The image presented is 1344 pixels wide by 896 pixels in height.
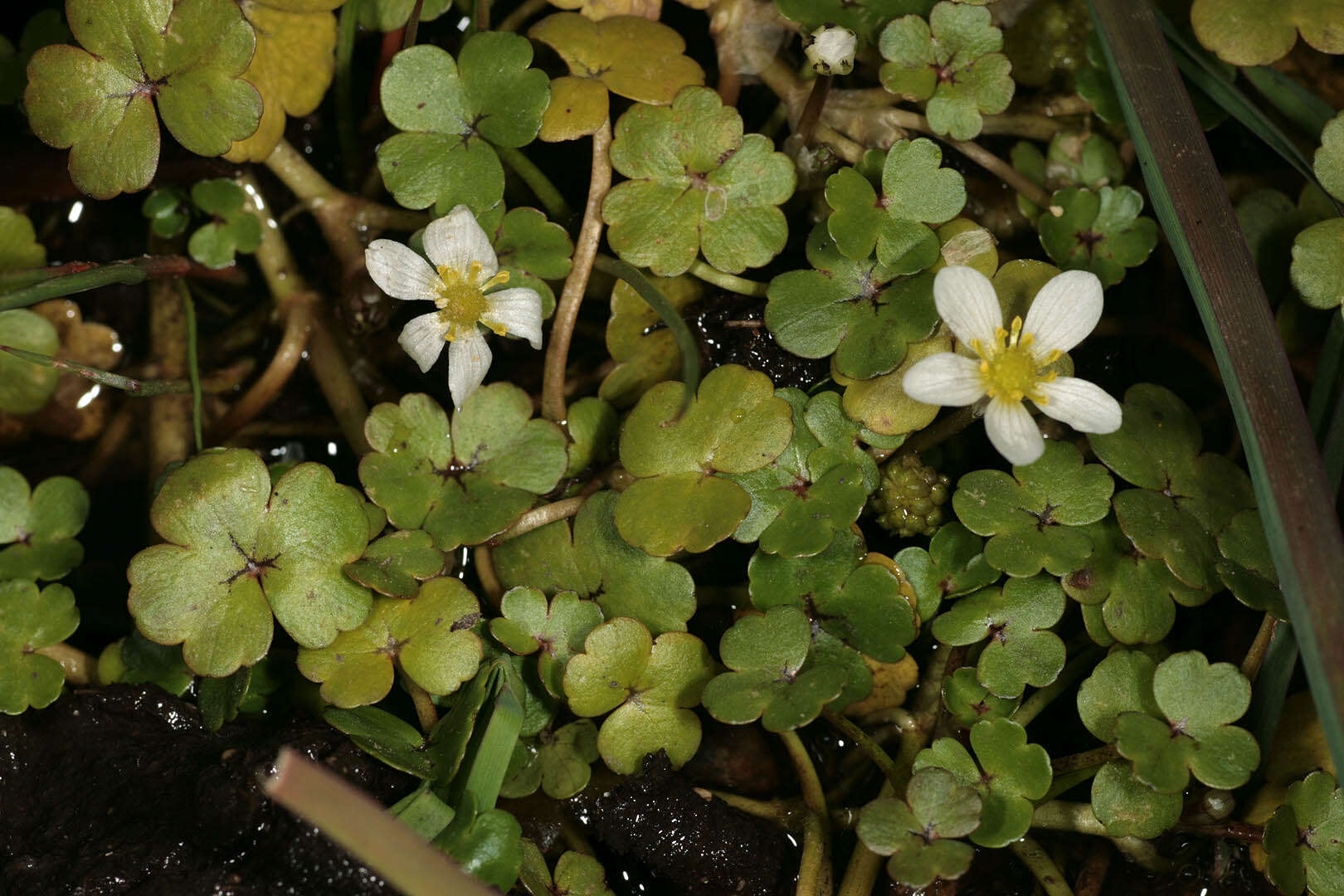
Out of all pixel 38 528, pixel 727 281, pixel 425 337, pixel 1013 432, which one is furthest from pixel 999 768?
pixel 38 528

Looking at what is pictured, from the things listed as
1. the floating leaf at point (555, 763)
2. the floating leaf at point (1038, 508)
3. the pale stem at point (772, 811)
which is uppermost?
the floating leaf at point (1038, 508)

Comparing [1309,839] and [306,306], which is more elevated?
[306,306]

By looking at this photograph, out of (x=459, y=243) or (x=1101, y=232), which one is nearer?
(x=459, y=243)

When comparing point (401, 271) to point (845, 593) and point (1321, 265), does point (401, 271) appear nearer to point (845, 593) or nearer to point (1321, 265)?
point (845, 593)

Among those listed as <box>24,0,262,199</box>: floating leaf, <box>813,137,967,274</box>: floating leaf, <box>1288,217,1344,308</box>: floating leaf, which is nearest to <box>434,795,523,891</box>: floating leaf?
<box>813,137,967,274</box>: floating leaf

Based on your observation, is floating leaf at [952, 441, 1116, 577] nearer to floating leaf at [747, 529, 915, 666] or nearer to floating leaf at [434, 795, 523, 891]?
floating leaf at [747, 529, 915, 666]

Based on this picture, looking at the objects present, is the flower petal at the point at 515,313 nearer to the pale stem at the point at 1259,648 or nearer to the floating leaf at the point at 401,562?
the floating leaf at the point at 401,562

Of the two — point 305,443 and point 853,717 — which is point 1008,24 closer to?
point 853,717

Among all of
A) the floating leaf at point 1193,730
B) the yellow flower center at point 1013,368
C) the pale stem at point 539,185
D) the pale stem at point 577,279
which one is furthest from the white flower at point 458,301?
the floating leaf at point 1193,730
